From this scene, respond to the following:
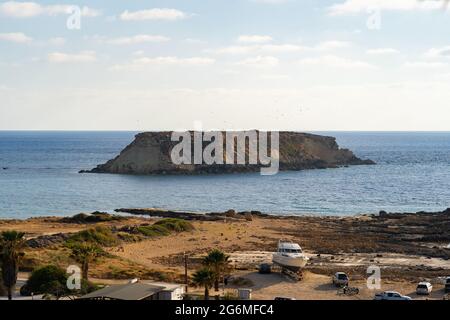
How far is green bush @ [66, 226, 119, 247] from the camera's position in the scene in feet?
159

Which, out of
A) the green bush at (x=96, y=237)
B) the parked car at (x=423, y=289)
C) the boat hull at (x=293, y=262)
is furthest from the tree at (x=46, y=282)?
the parked car at (x=423, y=289)

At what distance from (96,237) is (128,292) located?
2797 cm

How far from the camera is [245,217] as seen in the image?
7069 centimetres

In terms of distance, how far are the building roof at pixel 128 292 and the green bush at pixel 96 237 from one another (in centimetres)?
2440

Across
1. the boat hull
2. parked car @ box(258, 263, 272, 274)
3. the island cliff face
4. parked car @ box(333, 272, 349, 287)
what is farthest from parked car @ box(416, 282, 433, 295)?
the island cliff face

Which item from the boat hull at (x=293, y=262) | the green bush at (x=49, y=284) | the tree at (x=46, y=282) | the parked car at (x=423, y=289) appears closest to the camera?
the green bush at (x=49, y=284)

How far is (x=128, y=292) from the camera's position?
22531mm

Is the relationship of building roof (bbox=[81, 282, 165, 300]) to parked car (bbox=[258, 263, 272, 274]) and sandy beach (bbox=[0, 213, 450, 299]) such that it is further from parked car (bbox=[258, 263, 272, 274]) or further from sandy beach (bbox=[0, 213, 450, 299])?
parked car (bbox=[258, 263, 272, 274])

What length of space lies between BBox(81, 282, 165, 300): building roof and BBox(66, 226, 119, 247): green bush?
2440cm

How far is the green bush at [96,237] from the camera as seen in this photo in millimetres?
48438

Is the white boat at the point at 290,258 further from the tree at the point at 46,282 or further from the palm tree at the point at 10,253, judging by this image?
the palm tree at the point at 10,253
